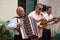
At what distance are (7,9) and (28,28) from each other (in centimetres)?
333

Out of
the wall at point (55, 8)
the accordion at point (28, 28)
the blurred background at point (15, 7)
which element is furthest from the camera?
the wall at point (55, 8)

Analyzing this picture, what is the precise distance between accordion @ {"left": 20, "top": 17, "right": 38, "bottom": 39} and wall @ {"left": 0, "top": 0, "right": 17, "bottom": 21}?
122 inches

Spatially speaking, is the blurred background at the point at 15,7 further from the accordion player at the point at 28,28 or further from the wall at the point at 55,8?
the accordion player at the point at 28,28

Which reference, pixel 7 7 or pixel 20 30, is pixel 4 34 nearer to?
pixel 20 30

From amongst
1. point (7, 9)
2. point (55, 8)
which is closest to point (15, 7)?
point (7, 9)

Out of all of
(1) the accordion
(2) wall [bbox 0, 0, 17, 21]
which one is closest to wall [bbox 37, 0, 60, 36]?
(2) wall [bbox 0, 0, 17, 21]

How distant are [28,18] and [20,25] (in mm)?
276

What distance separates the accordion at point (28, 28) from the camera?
5.65m

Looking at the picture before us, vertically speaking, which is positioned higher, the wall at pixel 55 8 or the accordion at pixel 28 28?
the accordion at pixel 28 28

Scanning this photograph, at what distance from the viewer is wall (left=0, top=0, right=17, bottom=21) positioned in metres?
8.80

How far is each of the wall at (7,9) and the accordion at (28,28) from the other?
3094 mm

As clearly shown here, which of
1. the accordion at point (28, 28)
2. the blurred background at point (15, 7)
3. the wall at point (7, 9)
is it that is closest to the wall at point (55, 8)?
the blurred background at point (15, 7)

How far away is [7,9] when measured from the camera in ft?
29.2

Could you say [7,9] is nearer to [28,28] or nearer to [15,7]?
[15,7]
